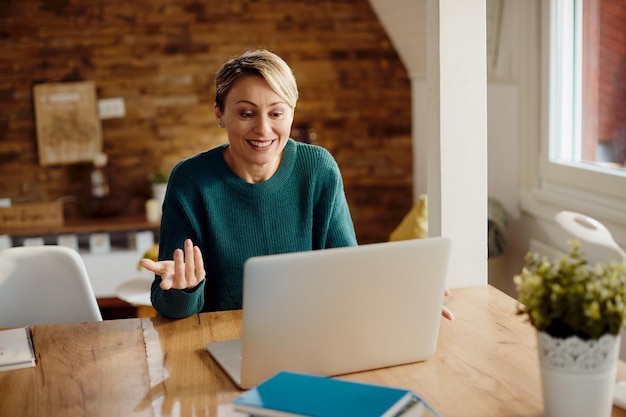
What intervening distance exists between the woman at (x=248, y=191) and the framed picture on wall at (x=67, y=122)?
311 centimetres

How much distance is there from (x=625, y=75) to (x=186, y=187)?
6.38ft

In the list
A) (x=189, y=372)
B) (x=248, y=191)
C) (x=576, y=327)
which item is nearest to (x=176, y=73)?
(x=248, y=191)

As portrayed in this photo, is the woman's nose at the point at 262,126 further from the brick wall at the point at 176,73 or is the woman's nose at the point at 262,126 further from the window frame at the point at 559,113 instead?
the brick wall at the point at 176,73

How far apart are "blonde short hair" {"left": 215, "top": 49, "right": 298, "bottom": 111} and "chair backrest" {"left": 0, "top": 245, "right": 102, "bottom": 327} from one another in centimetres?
66

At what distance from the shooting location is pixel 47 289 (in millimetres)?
2344

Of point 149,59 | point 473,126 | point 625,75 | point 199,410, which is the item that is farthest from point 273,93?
point 149,59

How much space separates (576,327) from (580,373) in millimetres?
80

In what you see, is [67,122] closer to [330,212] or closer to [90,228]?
[90,228]

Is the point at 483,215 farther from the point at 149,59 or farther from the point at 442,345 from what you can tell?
the point at 149,59

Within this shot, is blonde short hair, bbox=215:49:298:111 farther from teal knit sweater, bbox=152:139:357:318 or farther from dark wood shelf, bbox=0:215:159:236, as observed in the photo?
dark wood shelf, bbox=0:215:159:236

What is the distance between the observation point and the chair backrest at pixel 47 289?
2330 mm

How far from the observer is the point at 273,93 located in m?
2.09

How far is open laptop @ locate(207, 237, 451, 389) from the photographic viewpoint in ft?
4.68

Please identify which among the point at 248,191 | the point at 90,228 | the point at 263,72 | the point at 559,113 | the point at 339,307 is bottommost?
the point at 90,228
